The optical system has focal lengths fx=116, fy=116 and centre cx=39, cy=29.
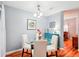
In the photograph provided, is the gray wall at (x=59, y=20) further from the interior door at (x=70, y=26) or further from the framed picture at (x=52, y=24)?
the interior door at (x=70, y=26)

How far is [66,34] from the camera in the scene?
33.2 ft

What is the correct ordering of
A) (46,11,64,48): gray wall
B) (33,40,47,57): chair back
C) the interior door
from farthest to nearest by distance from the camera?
1. the interior door
2. (46,11,64,48): gray wall
3. (33,40,47,57): chair back

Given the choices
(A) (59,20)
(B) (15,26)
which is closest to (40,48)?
(B) (15,26)

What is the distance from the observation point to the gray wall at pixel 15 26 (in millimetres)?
4738

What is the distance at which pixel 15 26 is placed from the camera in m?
5.05

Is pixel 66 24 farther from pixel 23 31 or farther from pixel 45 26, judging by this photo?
pixel 23 31

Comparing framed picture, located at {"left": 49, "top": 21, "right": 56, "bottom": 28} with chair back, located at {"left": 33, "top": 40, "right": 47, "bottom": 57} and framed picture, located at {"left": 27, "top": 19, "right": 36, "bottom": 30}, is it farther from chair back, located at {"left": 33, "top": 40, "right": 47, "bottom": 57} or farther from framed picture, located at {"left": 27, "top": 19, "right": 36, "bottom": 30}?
chair back, located at {"left": 33, "top": 40, "right": 47, "bottom": 57}

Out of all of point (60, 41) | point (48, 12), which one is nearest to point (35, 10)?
point (48, 12)

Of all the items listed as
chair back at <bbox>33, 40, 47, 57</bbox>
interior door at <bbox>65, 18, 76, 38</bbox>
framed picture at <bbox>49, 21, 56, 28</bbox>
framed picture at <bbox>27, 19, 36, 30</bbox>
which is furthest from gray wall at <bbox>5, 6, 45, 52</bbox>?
interior door at <bbox>65, 18, 76, 38</bbox>

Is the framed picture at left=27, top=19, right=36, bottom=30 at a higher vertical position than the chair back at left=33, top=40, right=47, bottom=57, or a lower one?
higher

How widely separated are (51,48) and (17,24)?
6.33 ft

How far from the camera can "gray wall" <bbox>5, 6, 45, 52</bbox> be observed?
4738 millimetres

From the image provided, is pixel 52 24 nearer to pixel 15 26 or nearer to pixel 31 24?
pixel 31 24

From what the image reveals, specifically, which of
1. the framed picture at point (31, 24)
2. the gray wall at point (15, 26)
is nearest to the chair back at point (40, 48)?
the gray wall at point (15, 26)
